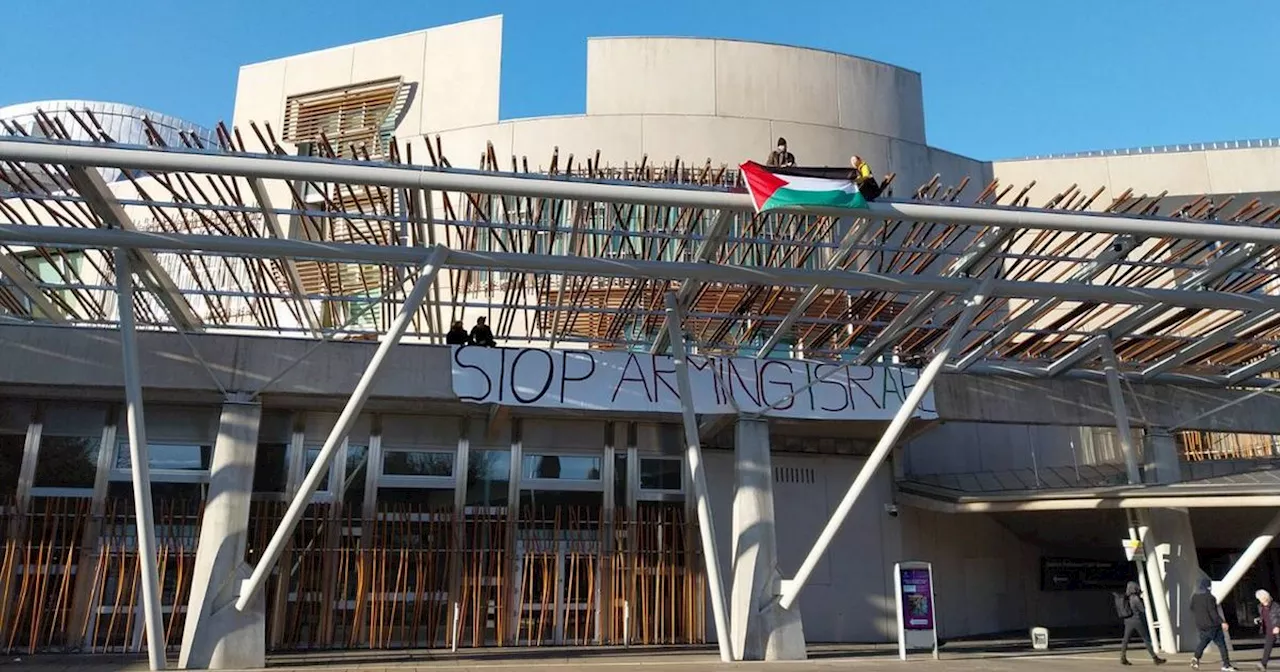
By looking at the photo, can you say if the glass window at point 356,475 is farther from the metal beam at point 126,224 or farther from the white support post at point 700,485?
the white support post at point 700,485

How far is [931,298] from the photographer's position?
14133 millimetres

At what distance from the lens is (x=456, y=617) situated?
51.5 ft

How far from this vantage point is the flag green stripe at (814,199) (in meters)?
11.2

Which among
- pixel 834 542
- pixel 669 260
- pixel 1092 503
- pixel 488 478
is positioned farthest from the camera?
pixel 834 542

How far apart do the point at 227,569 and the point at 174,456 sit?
3.96 m

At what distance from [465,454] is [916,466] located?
10904mm

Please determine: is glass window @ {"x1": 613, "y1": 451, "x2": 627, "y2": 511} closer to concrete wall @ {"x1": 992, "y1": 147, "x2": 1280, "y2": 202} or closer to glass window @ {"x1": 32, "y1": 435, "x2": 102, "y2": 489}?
glass window @ {"x1": 32, "y1": 435, "x2": 102, "y2": 489}

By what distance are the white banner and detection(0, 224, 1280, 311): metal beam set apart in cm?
291

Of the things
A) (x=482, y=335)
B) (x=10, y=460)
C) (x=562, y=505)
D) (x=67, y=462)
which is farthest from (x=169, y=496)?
(x=562, y=505)

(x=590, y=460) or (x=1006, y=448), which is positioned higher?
(x=1006, y=448)

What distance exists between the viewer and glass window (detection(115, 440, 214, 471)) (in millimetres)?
16531

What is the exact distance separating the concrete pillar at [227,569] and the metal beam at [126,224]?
1.86 metres

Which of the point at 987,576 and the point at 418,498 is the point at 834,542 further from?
the point at 418,498

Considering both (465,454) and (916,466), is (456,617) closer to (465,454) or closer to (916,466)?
(465,454)
